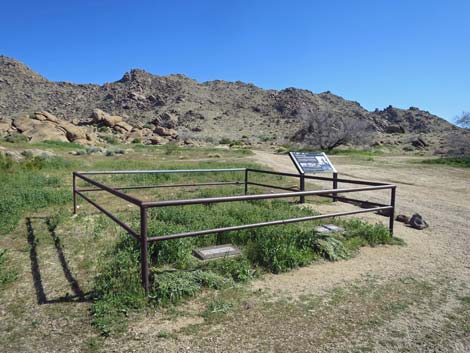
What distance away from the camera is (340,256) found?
483 centimetres

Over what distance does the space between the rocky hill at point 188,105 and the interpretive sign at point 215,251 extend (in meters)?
50.7

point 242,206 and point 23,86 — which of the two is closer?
point 242,206

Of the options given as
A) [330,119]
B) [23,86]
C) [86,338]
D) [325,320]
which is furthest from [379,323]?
[23,86]

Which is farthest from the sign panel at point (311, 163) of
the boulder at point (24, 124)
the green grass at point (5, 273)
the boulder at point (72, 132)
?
the boulder at point (24, 124)

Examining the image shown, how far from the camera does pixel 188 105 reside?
7938 cm

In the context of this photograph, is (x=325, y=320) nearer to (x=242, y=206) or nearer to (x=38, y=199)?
(x=242, y=206)

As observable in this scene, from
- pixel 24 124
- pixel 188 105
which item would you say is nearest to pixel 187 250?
pixel 24 124

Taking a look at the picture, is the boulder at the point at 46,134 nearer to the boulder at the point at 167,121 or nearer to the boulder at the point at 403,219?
the boulder at the point at 403,219

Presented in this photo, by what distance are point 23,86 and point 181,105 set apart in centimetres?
3189

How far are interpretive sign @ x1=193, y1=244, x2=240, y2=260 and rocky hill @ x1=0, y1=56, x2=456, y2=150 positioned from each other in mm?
50655

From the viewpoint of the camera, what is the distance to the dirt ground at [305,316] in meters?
2.75

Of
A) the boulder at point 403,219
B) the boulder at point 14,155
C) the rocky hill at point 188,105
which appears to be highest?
the rocky hill at point 188,105

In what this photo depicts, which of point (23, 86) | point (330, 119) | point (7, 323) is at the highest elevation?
point (23, 86)

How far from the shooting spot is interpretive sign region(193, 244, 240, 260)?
442 cm
